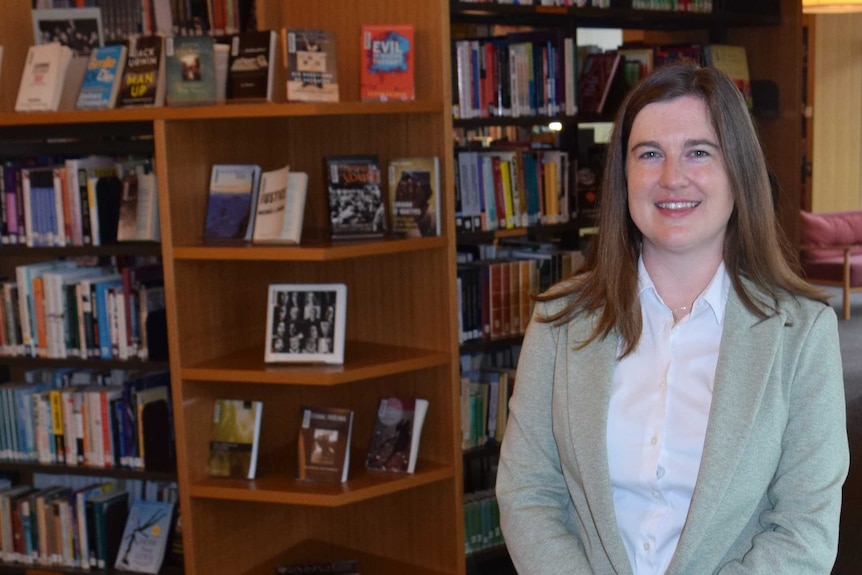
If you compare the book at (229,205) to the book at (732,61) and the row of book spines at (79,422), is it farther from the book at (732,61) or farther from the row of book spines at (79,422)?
the book at (732,61)

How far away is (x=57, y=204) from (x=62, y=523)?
118cm

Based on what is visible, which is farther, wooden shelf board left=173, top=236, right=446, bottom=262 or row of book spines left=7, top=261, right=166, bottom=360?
row of book spines left=7, top=261, right=166, bottom=360

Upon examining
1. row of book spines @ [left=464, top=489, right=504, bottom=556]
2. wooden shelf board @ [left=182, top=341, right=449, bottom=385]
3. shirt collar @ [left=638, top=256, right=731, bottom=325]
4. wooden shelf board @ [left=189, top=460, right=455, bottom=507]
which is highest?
shirt collar @ [left=638, top=256, right=731, bottom=325]

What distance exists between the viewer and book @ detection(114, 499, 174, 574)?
396 centimetres

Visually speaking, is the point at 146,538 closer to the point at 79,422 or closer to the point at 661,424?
the point at 79,422

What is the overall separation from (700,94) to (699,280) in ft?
1.01

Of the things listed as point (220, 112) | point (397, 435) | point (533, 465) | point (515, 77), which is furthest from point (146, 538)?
point (533, 465)

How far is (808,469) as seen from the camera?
5.50ft

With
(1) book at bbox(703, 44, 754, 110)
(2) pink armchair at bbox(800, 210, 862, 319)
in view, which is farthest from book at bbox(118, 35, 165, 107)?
(2) pink armchair at bbox(800, 210, 862, 319)

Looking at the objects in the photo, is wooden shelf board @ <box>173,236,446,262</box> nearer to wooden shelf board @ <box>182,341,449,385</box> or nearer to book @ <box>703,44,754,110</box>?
wooden shelf board @ <box>182,341,449,385</box>

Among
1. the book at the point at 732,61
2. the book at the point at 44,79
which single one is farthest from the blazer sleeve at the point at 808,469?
the book at the point at 732,61

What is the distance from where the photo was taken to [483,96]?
4406 millimetres

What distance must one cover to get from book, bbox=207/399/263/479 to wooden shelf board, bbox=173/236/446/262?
0.51 metres

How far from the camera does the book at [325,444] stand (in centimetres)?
355
